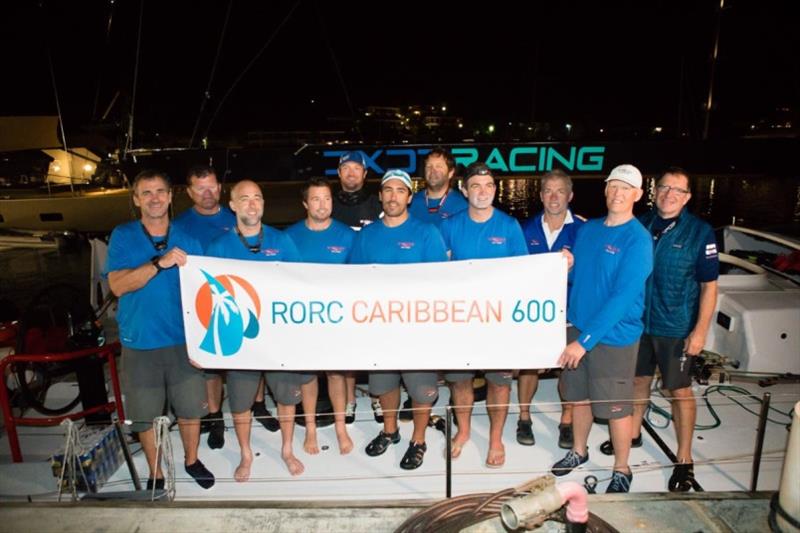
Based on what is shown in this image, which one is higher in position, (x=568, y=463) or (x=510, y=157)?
(x=510, y=157)

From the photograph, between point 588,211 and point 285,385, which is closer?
point 285,385

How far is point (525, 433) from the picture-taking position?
15.1 feet

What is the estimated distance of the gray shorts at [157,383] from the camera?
3.88m

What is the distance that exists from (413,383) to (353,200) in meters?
1.93

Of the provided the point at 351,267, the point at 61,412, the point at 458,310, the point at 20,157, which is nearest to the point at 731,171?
the point at 458,310

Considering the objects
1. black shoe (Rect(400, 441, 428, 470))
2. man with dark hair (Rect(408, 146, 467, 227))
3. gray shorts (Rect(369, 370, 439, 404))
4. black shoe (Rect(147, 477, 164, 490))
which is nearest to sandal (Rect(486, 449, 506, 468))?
black shoe (Rect(400, 441, 428, 470))

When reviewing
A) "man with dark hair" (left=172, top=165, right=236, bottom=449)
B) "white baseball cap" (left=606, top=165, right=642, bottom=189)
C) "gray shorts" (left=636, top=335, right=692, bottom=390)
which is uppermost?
"white baseball cap" (left=606, top=165, right=642, bottom=189)

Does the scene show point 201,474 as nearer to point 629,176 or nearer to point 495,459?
point 495,459

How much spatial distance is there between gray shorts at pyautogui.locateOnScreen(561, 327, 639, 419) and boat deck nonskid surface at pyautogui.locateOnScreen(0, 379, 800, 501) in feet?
1.82

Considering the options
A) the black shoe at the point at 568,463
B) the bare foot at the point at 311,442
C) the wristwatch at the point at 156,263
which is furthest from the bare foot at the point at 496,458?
the wristwatch at the point at 156,263

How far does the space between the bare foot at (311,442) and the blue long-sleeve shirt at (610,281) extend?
94.1 inches

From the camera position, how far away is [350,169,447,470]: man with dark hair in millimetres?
3979

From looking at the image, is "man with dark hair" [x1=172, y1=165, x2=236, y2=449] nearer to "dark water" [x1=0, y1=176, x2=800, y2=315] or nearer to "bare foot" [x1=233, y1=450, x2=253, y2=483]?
"bare foot" [x1=233, y1=450, x2=253, y2=483]

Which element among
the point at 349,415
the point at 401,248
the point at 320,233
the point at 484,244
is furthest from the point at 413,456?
the point at 320,233
